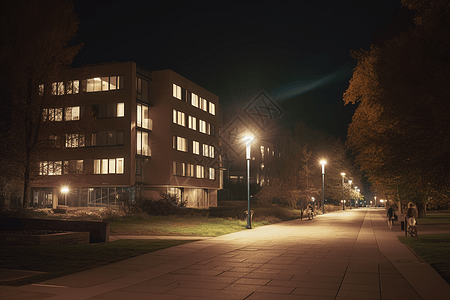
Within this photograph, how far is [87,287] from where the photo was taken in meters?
8.11

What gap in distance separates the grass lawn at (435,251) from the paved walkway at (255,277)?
0.39m

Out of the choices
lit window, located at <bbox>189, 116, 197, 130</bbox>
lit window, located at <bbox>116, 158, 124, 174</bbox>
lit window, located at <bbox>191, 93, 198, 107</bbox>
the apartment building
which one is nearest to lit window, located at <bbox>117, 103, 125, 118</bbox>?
the apartment building

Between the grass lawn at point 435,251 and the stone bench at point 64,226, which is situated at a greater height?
the stone bench at point 64,226

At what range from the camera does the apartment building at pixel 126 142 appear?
4747 cm

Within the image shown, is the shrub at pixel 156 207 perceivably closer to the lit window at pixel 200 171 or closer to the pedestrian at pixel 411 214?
the pedestrian at pixel 411 214

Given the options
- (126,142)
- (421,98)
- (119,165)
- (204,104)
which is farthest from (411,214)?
(204,104)

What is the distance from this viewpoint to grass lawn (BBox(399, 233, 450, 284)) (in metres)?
10.3

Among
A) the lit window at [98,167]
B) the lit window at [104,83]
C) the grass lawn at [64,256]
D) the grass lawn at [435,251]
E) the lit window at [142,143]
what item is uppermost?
the lit window at [104,83]

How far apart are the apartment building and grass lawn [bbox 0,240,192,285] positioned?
1261 inches

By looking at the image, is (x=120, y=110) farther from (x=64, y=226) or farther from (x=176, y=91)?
(x=64, y=226)

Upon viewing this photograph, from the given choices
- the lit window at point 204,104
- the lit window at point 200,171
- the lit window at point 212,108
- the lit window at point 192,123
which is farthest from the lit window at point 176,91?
the lit window at point 200,171

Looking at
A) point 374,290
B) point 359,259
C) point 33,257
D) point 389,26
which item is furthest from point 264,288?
point 389,26

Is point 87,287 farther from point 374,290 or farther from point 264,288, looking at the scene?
point 374,290

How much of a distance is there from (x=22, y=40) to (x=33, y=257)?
15266 millimetres
